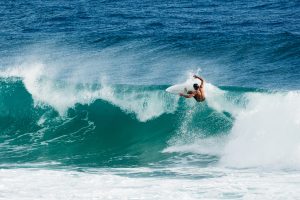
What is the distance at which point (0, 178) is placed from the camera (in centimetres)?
2209

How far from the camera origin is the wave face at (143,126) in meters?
25.3

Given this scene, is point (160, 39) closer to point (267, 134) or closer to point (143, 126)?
point (143, 126)

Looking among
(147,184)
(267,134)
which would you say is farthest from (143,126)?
(147,184)

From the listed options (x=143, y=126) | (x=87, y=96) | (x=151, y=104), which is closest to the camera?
(x=143, y=126)

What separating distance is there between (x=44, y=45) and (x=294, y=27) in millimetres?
14088

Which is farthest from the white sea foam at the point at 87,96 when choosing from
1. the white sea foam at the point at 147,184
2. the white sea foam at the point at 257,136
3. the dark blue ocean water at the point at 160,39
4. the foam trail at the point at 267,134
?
the white sea foam at the point at 147,184

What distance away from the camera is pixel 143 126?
28.4m

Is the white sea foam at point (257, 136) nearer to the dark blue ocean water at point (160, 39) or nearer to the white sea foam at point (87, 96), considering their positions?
the white sea foam at point (87, 96)

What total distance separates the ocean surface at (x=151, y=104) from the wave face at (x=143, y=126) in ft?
0.16

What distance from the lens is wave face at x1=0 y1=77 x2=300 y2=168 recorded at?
25.3m

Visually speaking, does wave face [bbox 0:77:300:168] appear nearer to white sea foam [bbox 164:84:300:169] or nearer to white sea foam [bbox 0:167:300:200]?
white sea foam [bbox 164:84:300:169]

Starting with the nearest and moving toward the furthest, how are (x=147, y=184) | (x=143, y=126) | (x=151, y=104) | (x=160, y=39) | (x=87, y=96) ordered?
(x=147, y=184)
(x=143, y=126)
(x=151, y=104)
(x=87, y=96)
(x=160, y=39)

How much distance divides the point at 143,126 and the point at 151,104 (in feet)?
4.02

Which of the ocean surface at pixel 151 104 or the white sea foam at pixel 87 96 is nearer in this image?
the ocean surface at pixel 151 104
